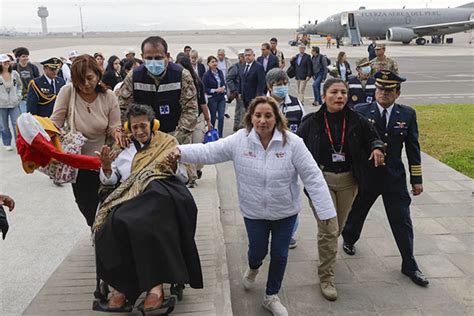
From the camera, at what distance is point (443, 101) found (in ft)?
46.1

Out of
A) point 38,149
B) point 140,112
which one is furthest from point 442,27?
Answer: point 38,149

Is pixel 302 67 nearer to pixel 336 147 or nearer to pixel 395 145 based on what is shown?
pixel 395 145

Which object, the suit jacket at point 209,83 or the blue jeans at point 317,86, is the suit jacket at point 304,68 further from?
the suit jacket at point 209,83

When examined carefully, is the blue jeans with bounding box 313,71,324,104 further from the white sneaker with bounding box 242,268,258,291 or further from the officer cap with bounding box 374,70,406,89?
the white sneaker with bounding box 242,268,258,291

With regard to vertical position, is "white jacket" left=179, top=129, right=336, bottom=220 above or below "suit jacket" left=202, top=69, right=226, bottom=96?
below

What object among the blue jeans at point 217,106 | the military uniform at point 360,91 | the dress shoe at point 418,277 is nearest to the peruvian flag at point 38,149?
the dress shoe at point 418,277

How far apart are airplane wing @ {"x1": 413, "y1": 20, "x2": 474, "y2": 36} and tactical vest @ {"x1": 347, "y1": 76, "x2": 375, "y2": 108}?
135 feet

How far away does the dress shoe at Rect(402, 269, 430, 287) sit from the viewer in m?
3.90

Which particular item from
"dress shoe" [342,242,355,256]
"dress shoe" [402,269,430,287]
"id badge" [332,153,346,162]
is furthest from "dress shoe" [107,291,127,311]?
"dress shoe" [402,269,430,287]

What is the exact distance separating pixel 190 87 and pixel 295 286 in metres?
2.07

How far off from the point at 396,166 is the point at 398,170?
40 millimetres

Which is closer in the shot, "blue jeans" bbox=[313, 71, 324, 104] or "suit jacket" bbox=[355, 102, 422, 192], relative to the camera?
"suit jacket" bbox=[355, 102, 422, 192]

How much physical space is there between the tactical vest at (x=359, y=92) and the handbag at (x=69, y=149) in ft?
14.6

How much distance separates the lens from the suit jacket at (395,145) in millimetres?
3857
